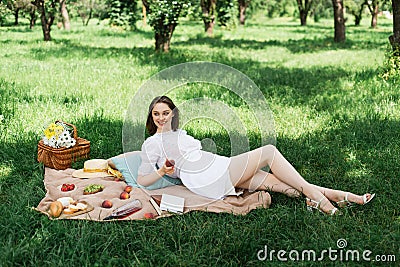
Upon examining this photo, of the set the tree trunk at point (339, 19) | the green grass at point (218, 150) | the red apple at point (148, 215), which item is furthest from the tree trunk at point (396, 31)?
the tree trunk at point (339, 19)

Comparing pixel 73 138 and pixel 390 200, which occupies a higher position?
pixel 73 138

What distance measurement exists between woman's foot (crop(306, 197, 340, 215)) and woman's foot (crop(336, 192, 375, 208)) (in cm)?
14

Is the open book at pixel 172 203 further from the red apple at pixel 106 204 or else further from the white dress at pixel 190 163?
the red apple at pixel 106 204

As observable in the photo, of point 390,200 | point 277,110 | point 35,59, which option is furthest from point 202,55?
point 390,200

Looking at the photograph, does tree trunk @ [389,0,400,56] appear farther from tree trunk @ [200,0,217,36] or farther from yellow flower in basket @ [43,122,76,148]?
tree trunk @ [200,0,217,36]

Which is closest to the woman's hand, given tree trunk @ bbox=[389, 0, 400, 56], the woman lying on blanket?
the woman lying on blanket

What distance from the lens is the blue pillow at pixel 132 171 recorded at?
4.48 metres

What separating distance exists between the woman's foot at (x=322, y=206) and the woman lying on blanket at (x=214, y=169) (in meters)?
0.05

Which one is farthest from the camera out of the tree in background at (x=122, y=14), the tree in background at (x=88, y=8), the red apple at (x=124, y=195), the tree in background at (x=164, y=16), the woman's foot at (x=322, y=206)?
the tree in background at (x=88, y=8)

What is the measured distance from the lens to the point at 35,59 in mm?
12344

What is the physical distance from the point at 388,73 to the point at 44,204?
23.4ft

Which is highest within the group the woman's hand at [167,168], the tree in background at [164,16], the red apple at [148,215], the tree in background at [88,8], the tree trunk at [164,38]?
the tree in background at [88,8]

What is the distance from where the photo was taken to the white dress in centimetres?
427

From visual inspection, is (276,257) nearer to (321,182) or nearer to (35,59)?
(321,182)
